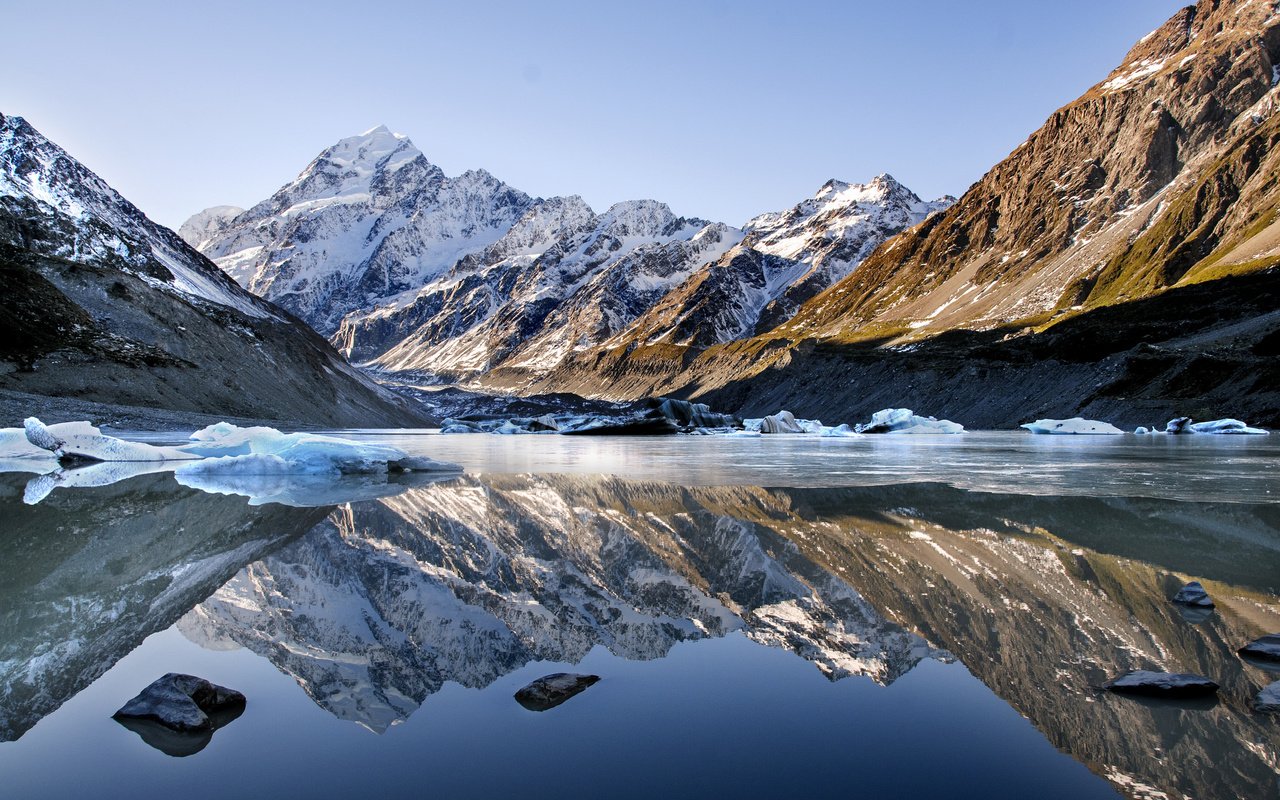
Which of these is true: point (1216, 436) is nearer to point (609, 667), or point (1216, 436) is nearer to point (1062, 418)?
point (1062, 418)

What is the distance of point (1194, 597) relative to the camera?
23.4 ft

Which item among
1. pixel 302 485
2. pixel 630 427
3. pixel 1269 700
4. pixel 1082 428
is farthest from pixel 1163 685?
pixel 630 427

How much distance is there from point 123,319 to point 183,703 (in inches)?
3581

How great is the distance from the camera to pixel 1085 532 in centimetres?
1120

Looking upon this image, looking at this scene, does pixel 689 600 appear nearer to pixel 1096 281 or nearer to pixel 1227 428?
pixel 1227 428

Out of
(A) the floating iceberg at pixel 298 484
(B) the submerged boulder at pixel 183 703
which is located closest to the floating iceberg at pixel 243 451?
(A) the floating iceberg at pixel 298 484

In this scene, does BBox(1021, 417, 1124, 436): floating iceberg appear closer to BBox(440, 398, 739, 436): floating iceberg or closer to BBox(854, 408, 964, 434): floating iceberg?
BBox(854, 408, 964, 434): floating iceberg

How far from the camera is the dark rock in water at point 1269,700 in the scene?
186 inches

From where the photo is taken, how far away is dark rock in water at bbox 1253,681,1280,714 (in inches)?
186

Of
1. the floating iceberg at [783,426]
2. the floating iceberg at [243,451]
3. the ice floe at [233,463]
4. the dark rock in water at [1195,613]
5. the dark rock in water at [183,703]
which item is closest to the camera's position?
the dark rock in water at [183,703]

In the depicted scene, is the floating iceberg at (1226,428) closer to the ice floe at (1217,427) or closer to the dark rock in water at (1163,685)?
the ice floe at (1217,427)

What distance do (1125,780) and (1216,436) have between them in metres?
60.5

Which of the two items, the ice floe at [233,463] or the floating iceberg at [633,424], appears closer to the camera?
the ice floe at [233,463]

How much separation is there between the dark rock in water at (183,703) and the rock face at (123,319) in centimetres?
7221
